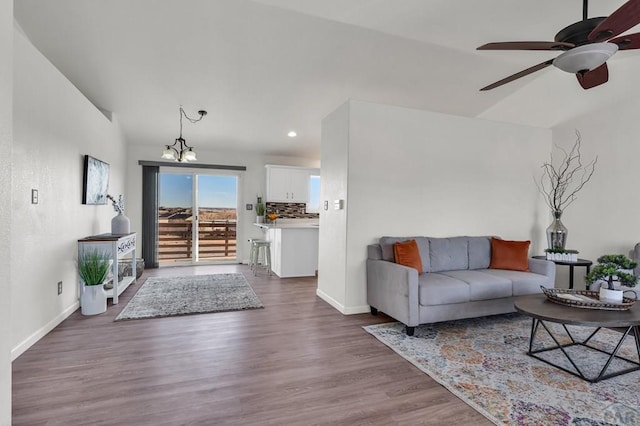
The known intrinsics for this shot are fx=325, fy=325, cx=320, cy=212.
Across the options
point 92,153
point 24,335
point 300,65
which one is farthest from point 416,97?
point 24,335

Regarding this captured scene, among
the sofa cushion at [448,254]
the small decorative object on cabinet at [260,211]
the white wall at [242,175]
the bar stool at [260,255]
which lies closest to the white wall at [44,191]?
the white wall at [242,175]

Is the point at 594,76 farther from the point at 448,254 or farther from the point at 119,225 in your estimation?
the point at 119,225

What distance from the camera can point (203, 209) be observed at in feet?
23.0

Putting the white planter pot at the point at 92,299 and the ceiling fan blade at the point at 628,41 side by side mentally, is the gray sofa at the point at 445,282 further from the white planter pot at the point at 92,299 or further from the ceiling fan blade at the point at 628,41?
the white planter pot at the point at 92,299

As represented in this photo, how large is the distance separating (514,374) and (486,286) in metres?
1.07

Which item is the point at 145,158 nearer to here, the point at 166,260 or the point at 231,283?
the point at 166,260

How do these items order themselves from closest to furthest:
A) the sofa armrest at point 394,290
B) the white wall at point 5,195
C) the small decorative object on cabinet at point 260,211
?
the white wall at point 5,195 → the sofa armrest at point 394,290 → the small decorative object on cabinet at point 260,211

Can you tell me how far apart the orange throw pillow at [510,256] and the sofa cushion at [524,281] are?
0.56 feet

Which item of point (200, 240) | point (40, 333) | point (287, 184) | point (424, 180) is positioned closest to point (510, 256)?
point (424, 180)

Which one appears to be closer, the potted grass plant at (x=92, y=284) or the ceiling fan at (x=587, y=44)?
the ceiling fan at (x=587, y=44)

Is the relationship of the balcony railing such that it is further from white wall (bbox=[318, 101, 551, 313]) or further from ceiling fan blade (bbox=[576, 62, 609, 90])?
ceiling fan blade (bbox=[576, 62, 609, 90])

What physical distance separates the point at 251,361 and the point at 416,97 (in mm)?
4350

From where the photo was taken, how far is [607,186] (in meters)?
4.23

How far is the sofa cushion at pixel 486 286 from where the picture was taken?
10.8 ft
